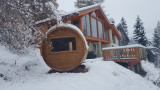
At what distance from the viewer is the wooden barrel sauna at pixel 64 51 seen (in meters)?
6.75

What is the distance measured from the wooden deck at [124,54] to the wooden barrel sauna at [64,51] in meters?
3.63

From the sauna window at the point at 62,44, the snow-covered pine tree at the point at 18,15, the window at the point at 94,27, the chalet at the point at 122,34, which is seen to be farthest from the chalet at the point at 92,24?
the chalet at the point at 122,34

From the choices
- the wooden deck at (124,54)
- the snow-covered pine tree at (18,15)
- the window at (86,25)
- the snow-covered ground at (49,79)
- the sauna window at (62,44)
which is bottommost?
the snow-covered ground at (49,79)

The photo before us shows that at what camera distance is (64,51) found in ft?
22.7

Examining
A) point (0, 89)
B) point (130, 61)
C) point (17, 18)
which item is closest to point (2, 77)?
point (0, 89)

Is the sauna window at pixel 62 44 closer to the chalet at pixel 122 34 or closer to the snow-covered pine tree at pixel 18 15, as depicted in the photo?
the snow-covered pine tree at pixel 18 15

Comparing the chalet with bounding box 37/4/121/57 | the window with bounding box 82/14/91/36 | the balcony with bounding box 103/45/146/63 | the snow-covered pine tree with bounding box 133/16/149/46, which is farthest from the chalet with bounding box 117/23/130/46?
the balcony with bounding box 103/45/146/63

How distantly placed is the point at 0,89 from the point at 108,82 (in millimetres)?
4078

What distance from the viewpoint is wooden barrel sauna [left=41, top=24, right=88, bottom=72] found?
675 centimetres

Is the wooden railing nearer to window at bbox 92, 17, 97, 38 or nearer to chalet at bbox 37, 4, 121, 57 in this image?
chalet at bbox 37, 4, 121, 57

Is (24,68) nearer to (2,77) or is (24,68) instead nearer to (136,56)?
(2,77)

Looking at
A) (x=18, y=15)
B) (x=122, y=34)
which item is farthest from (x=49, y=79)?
(x=122, y=34)

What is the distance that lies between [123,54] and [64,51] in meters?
4.79

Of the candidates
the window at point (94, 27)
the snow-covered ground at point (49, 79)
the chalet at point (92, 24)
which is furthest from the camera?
the window at point (94, 27)
